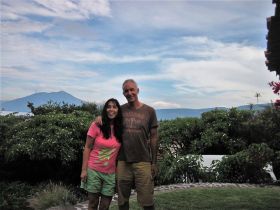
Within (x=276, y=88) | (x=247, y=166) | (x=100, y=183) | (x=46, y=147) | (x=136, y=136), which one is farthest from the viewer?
(x=247, y=166)

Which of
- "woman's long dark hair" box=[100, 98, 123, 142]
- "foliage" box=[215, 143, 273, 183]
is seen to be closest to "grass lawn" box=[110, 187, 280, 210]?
"foliage" box=[215, 143, 273, 183]

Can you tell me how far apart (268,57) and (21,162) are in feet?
28.1

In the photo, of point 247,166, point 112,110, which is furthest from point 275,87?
point 247,166

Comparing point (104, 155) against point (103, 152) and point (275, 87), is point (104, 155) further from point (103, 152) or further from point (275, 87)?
point (275, 87)

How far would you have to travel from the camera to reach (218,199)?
9594mm

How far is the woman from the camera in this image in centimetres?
590

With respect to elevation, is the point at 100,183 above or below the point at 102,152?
below

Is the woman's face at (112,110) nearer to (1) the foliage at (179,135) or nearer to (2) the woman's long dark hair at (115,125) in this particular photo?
(2) the woman's long dark hair at (115,125)

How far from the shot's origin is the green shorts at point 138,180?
587cm

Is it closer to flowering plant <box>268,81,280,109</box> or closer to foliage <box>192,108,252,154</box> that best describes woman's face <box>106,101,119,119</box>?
flowering plant <box>268,81,280,109</box>

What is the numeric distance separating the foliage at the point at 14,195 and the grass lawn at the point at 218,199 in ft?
7.24

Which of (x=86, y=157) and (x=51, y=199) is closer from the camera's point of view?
(x=86, y=157)

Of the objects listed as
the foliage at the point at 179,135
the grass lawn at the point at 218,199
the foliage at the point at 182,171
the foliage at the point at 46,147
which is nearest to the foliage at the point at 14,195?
the foliage at the point at 46,147

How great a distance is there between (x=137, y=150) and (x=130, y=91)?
711 millimetres
